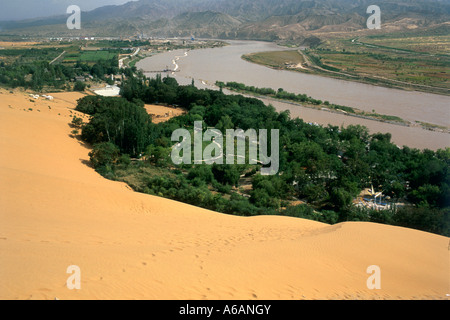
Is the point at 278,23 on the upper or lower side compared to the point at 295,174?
upper

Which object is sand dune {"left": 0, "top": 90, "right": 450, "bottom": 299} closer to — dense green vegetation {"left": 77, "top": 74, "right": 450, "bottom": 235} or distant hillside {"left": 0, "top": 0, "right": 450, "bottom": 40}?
dense green vegetation {"left": 77, "top": 74, "right": 450, "bottom": 235}

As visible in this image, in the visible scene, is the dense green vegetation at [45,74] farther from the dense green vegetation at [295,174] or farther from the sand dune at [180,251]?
the sand dune at [180,251]

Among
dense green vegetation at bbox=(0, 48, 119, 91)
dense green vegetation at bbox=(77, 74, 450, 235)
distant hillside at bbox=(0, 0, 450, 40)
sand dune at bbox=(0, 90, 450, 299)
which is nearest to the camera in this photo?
sand dune at bbox=(0, 90, 450, 299)

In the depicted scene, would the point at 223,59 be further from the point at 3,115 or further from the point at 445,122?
the point at 3,115

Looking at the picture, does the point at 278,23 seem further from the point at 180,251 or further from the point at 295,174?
the point at 180,251

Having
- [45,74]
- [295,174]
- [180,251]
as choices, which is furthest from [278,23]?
[180,251]

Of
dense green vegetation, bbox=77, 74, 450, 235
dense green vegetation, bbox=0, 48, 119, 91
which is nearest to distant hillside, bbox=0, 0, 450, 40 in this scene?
dense green vegetation, bbox=0, 48, 119, 91
